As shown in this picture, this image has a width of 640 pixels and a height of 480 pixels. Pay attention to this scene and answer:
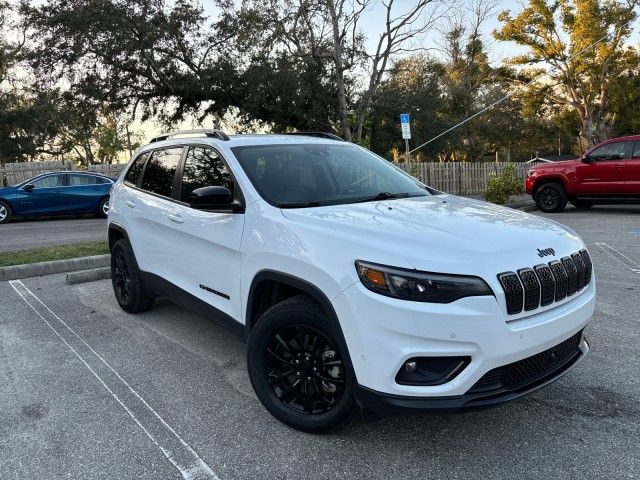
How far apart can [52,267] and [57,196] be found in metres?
9.15

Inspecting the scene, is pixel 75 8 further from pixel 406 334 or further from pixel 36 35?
pixel 406 334

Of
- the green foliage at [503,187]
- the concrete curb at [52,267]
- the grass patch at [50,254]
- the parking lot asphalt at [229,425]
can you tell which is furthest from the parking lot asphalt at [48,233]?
the green foliage at [503,187]

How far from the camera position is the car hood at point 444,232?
2.62 m

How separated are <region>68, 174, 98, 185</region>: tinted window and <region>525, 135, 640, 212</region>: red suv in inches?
498

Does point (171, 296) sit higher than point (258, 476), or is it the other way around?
point (171, 296)

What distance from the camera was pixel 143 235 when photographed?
4934mm

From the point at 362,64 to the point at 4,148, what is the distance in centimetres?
1893

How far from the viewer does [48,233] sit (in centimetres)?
1239

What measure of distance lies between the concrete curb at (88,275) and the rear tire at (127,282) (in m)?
1.59

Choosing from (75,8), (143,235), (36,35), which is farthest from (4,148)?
(143,235)

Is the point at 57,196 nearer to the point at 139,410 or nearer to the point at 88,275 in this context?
the point at 88,275

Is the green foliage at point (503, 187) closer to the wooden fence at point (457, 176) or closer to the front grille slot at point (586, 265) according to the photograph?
the wooden fence at point (457, 176)

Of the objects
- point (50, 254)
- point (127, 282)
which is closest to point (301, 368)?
point (127, 282)

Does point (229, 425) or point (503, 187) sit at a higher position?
point (503, 187)
